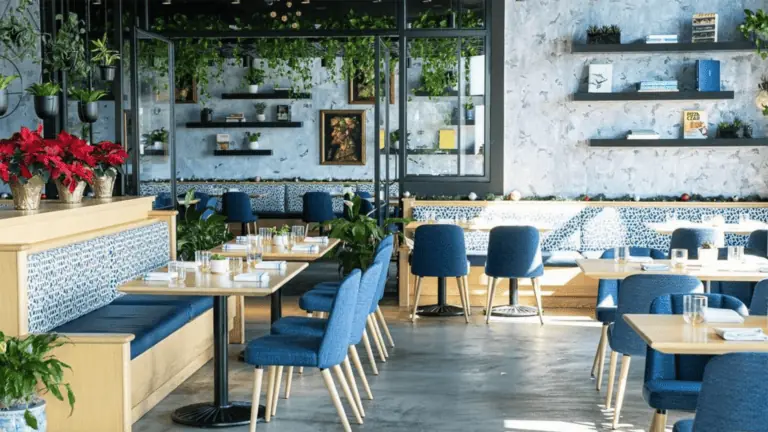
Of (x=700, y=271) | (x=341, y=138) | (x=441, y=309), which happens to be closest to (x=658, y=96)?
(x=441, y=309)

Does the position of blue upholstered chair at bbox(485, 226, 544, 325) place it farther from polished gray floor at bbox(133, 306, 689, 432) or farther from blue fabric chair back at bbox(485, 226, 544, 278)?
polished gray floor at bbox(133, 306, 689, 432)

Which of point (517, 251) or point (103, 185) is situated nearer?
point (103, 185)

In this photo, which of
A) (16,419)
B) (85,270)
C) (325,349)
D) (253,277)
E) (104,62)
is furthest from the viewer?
(104,62)

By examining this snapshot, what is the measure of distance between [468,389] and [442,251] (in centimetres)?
271

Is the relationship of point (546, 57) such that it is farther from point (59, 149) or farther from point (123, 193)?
point (59, 149)

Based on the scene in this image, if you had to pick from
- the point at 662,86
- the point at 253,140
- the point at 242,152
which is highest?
the point at 662,86

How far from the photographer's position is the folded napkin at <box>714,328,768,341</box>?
13.4 ft

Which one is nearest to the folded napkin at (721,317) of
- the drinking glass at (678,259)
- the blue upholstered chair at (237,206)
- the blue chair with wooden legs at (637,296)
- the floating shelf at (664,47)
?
the blue chair with wooden legs at (637,296)

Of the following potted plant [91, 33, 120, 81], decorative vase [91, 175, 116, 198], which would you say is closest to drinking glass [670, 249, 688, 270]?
decorative vase [91, 175, 116, 198]

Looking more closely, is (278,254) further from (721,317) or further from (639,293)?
(721,317)

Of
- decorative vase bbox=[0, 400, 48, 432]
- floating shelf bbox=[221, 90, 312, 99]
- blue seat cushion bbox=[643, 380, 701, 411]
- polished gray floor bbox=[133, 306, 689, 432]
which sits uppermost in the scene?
floating shelf bbox=[221, 90, 312, 99]

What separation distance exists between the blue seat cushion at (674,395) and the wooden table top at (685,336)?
26 centimetres

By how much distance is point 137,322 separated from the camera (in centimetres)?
619

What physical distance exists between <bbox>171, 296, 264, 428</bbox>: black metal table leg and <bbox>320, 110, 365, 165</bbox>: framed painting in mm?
10367
